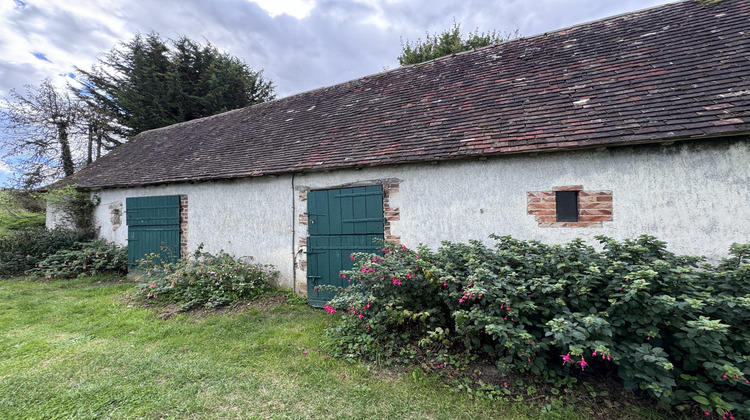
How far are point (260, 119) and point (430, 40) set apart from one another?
562 inches

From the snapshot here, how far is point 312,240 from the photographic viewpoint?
5.60m

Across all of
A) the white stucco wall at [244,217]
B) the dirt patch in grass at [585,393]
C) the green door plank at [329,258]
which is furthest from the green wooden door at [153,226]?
the dirt patch in grass at [585,393]

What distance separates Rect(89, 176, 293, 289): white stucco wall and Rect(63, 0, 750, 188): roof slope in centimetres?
33

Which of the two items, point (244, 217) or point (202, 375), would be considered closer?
point (202, 375)

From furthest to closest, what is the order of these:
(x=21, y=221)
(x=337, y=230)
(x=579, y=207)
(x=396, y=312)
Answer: (x=21, y=221) → (x=337, y=230) → (x=579, y=207) → (x=396, y=312)

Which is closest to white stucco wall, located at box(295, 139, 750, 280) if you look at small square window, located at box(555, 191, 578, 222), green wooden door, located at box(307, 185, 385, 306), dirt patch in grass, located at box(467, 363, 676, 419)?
small square window, located at box(555, 191, 578, 222)

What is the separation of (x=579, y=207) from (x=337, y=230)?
3732 mm

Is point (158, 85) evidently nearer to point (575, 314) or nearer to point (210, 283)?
point (210, 283)

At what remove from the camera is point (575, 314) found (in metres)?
2.50

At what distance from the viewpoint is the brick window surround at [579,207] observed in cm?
397

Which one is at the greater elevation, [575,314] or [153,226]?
[153,226]

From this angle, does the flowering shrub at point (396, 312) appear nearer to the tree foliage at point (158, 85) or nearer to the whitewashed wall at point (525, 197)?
the whitewashed wall at point (525, 197)

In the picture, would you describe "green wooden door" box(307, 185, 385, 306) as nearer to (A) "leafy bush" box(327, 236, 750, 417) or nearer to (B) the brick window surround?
(A) "leafy bush" box(327, 236, 750, 417)

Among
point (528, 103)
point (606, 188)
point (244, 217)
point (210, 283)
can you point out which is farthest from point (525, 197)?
point (210, 283)
